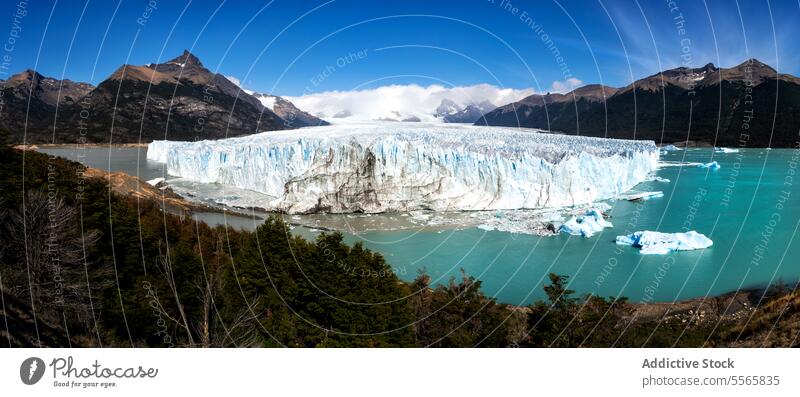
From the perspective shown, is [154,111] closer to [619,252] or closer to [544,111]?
[544,111]

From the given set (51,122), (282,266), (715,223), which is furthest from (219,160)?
(51,122)

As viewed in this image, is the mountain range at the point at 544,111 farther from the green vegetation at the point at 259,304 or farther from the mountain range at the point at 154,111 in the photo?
the green vegetation at the point at 259,304

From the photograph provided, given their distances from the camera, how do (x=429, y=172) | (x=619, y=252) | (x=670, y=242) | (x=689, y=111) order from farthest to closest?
(x=689, y=111)
(x=429, y=172)
(x=619, y=252)
(x=670, y=242)

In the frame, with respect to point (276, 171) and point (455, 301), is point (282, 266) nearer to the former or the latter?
point (455, 301)

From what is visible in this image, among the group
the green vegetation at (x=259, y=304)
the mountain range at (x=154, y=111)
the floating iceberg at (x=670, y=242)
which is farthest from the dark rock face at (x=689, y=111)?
the green vegetation at (x=259, y=304)

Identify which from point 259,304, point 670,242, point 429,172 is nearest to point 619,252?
point 670,242

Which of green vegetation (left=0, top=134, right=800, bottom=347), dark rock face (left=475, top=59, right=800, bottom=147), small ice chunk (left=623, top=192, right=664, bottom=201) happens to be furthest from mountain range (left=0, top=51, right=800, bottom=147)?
green vegetation (left=0, top=134, right=800, bottom=347)
